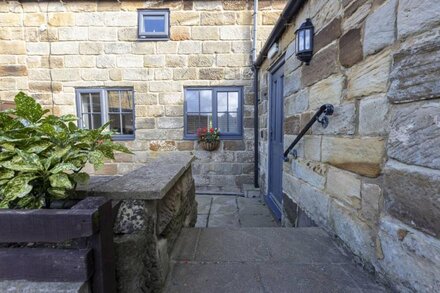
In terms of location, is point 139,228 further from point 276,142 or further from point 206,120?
point 206,120

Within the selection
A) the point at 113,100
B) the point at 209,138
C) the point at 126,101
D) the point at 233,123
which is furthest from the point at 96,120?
the point at 233,123

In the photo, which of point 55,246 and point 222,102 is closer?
point 55,246

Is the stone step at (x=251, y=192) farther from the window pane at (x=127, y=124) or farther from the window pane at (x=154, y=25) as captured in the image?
the window pane at (x=154, y=25)

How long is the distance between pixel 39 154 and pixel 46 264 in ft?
1.30

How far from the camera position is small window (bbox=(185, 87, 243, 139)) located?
4344 millimetres

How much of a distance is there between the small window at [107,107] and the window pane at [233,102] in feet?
5.74

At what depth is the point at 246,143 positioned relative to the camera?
4.41 meters

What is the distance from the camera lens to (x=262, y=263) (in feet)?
4.30

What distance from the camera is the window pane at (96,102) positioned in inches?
172

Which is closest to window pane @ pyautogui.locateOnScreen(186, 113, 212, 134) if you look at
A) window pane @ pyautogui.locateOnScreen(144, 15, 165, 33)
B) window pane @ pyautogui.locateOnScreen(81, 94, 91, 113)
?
window pane @ pyautogui.locateOnScreen(144, 15, 165, 33)

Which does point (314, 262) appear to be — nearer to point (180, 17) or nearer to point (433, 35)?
point (433, 35)

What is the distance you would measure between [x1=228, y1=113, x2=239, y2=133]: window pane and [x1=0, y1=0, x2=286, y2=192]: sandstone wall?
18 centimetres

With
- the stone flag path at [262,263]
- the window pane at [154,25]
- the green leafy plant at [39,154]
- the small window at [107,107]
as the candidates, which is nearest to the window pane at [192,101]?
the small window at [107,107]

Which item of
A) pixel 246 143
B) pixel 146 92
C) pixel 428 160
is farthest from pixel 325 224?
pixel 146 92
